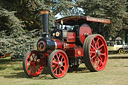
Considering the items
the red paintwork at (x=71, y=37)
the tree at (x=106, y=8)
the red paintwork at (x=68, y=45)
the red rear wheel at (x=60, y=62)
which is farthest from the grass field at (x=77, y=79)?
the tree at (x=106, y=8)

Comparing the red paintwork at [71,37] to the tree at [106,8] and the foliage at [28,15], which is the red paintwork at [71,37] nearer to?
the foliage at [28,15]

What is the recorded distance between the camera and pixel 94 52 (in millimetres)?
8422

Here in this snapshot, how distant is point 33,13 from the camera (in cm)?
1233

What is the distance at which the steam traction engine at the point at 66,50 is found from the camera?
7.32 m

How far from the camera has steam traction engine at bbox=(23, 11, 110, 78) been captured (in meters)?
7.32

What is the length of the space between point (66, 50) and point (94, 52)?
3.68ft

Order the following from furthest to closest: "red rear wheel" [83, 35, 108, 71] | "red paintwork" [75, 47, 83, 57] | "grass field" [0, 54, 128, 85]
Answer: "red paintwork" [75, 47, 83, 57], "red rear wheel" [83, 35, 108, 71], "grass field" [0, 54, 128, 85]

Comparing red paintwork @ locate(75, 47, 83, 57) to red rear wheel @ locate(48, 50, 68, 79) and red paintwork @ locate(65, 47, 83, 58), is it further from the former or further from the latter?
red rear wheel @ locate(48, 50, 68, 79)

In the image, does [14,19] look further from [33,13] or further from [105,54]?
[105,54]

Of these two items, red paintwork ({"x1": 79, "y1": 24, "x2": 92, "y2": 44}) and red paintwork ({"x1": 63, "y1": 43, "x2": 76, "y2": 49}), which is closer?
red paintwork ({"x1": 63, "y1": 43, "x2": 76, "y2": 49})

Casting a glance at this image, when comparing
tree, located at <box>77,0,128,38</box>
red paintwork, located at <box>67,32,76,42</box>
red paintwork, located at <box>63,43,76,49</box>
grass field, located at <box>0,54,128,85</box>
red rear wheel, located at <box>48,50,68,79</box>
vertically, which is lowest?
grass field, located at <box>0,54,128,85</box>

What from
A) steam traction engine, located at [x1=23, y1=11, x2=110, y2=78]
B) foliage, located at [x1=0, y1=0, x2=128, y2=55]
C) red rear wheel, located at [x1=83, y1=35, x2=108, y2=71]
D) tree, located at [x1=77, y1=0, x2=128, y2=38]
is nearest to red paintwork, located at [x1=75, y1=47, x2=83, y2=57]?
steam traction engine, located at [x1=23, y1=11, x2=110, y2=78]

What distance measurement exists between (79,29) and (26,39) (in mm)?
3037

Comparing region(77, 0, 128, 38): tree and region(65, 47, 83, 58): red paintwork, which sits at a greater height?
region(77, 0, 128, 38): tree
